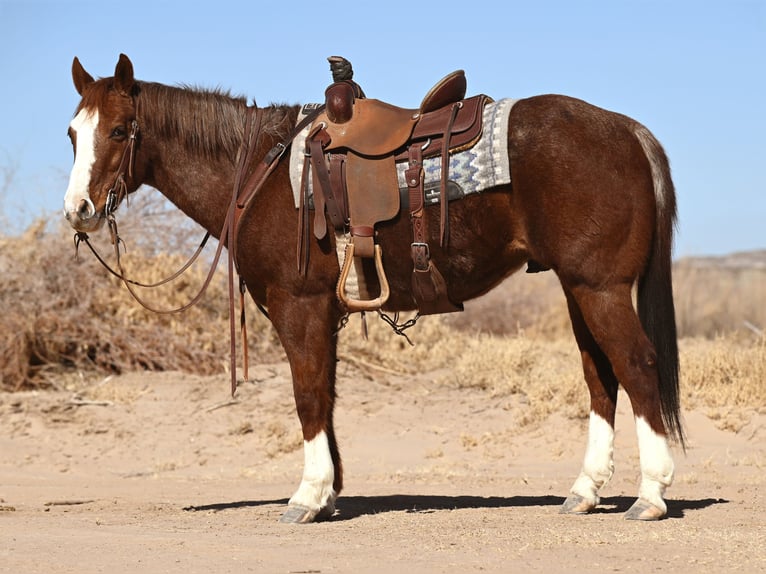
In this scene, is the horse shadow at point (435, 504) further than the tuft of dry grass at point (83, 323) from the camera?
No

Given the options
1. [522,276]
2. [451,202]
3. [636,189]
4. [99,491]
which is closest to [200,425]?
[99,491]

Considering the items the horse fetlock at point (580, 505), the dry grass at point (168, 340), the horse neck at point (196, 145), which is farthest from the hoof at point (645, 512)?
the dry grass at point (168, 340)

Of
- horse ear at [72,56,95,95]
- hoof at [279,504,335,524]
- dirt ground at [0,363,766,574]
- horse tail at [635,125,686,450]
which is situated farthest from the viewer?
horse ear at [72,56,95,95]

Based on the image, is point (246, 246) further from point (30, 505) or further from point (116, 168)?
point (30, 505)

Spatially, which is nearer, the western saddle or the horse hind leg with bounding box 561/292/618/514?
the western saddle

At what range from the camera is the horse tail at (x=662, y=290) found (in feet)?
20.2

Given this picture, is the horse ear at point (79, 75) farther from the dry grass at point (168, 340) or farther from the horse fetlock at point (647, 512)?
the dry grass at point (168, 340)

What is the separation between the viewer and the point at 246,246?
261 inches

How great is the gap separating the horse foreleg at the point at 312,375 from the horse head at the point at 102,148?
49.8 inches

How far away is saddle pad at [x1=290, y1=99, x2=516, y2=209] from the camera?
20.2 ft

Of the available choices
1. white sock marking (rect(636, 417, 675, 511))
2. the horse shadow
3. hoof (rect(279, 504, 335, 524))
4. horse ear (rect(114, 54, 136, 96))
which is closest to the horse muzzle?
horse ear (rect(114, 54, 136, 96))

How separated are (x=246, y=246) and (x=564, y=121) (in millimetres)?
2089

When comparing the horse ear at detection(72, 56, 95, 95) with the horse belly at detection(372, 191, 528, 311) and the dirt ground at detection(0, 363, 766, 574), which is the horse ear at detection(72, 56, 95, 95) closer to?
the horse belly at detection(372, 191, 528, 311)

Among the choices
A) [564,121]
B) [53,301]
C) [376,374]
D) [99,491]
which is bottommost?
[99,491]
